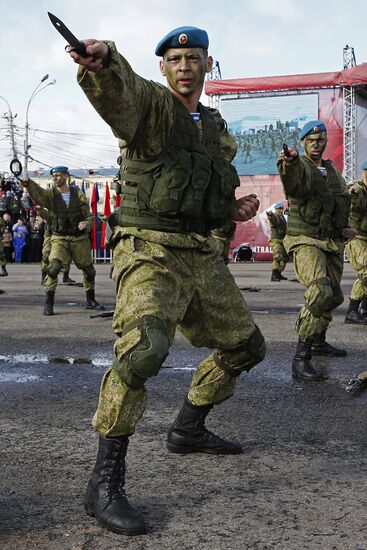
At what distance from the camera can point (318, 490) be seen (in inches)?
123

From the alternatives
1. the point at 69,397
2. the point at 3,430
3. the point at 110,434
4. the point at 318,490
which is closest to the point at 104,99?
the point at 110,434

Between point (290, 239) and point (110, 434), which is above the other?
point (290, 239)

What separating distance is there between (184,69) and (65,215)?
6874 millimetres

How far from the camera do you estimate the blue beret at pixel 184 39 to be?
3.28 meters

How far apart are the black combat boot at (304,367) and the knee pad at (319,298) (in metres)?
0.27

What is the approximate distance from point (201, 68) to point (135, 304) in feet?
3.78

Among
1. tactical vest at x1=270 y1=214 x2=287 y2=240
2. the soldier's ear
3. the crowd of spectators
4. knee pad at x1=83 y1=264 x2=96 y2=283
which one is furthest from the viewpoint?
the crowd of spectators

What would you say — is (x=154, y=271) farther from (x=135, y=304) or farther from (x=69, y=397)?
(x=69, y=397)

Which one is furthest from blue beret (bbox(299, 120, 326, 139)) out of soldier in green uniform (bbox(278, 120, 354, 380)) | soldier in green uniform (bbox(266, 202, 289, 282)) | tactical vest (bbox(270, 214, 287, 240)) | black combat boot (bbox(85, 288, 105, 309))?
tactical vest (bbox(270, 214, 287, 240))

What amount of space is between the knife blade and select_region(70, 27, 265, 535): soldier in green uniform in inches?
1.1

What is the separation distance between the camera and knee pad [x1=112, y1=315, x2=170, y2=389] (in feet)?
9.12

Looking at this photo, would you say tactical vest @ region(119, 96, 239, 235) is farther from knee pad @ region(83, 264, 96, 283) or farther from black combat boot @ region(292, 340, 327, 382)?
knee pad @ region(83, 264, 96, 283)

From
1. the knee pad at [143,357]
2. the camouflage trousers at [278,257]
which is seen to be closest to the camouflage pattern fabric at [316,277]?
the knee pad at [143,357]

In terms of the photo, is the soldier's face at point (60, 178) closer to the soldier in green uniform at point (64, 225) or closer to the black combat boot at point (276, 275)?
the soldier in green uniform at point (64, 225)
